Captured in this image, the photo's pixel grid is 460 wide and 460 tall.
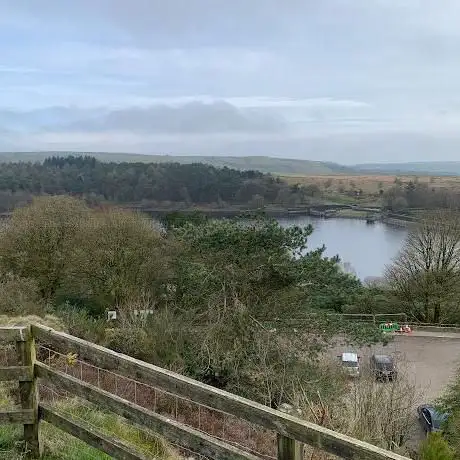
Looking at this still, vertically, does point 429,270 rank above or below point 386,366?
above

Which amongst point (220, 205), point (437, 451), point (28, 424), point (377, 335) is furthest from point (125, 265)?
point (220, 205)

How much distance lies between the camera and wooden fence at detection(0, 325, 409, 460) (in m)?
2.20

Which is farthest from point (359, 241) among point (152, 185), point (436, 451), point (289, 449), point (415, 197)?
point (289, 449)

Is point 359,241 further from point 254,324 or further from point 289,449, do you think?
point 289,449

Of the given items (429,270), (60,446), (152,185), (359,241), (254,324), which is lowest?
(359,241)

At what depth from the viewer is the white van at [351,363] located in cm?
1720

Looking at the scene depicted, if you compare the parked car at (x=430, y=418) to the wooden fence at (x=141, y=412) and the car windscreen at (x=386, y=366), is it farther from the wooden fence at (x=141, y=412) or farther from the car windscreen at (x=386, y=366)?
the wooden fence at (x=141, y=412)

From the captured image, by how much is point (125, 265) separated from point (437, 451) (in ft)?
55.1

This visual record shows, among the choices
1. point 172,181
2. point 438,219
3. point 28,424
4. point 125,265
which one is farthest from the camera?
point 172,181

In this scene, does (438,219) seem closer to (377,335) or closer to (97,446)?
(377,335)

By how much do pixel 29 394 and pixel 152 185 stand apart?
62178 millimetres

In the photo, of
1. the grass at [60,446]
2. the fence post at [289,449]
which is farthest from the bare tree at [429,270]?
the fence post at [289,449]

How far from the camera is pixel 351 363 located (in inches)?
723

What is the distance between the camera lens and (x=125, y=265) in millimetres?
22766
